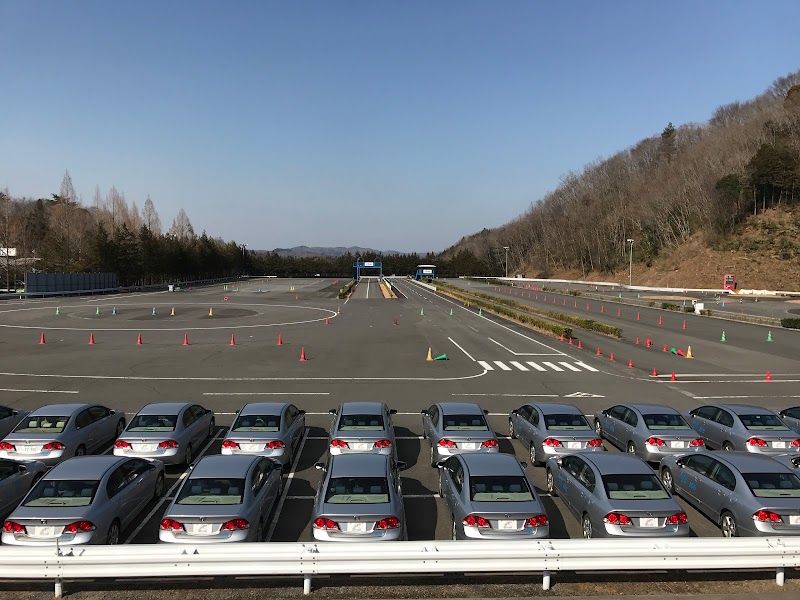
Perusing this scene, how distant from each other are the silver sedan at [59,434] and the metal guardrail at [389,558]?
657 centimetres

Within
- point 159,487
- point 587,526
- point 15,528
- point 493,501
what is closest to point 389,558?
point 493,501

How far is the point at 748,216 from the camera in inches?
4345

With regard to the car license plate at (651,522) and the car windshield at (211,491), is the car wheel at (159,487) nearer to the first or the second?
the car windshield at (211,491)

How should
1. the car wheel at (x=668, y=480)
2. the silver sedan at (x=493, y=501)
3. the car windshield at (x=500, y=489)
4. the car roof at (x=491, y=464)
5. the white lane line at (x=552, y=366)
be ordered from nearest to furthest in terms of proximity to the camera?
the silver sedan at (x=493, y=501), the car windshield at (x=500, y=489), the car roof at (x=491, y=464), the car wheel at (x=668, y=480), the white lane line at (x=552, y=366)

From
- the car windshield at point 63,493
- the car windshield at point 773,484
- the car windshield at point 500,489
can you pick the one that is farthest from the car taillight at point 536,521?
the car windshield at point 63,493

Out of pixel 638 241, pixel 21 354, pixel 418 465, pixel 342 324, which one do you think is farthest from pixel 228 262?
pixel 418 465

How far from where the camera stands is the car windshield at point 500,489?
9508 mm

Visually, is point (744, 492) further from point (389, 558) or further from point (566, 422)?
point (389, 558)

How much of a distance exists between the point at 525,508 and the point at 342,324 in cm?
3923

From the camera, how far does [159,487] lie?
12.1 metres

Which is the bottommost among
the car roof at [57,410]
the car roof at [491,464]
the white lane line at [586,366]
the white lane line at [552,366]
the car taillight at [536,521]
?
the white lane line at [586,366]

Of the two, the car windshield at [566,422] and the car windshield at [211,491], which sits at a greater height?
the car windshield at [211,491]

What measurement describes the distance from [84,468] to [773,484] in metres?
12.8

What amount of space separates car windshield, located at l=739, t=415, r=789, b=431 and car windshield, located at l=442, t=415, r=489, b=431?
729 centimetres
